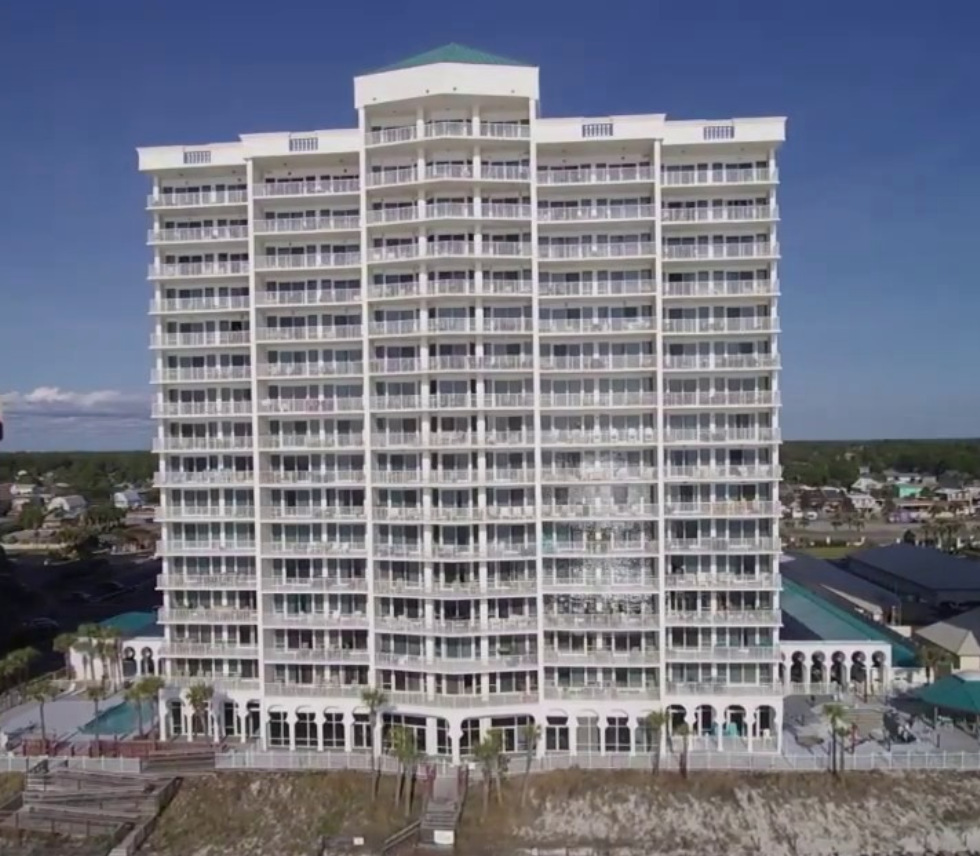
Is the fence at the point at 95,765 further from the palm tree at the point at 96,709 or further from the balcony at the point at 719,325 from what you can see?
the balcony at the point at 719,325

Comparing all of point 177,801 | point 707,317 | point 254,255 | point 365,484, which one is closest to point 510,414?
point 365,484

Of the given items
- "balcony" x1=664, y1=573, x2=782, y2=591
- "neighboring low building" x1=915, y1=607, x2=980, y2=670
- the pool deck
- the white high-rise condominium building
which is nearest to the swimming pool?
the pool deck

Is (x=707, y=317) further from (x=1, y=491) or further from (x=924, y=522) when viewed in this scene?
(x=1, y=491)

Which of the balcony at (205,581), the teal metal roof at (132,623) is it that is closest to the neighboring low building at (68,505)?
the teal metal roof at (132,623)

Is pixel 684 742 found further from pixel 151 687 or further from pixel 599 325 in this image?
pixel 151 687

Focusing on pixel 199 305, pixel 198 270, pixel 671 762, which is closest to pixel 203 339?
pixel 199 305

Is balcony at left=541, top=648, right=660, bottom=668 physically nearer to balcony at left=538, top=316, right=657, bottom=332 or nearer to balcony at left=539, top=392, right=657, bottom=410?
balcony at left=539, top=392, right=657, bottom=410
